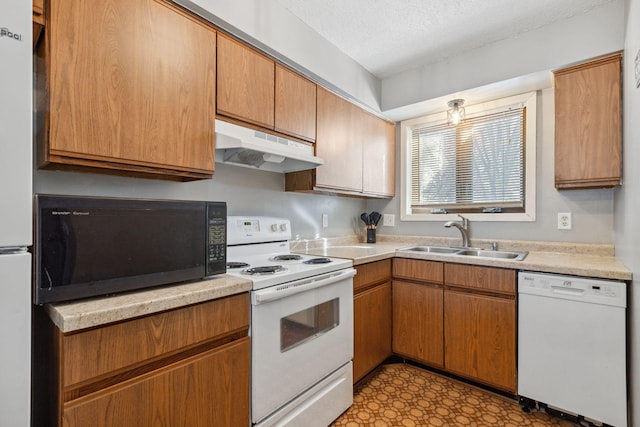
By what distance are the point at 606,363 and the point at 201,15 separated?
2633mm

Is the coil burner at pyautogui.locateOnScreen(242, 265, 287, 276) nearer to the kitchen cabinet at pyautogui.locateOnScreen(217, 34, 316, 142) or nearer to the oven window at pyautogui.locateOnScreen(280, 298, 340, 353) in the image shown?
the oven window at pyautogui.locateOnScreen(280, 298, 340, 353)

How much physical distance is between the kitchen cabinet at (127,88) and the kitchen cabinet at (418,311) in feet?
5.10

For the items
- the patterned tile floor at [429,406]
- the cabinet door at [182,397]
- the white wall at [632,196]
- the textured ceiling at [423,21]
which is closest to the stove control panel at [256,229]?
the cabinet door at [182,397]

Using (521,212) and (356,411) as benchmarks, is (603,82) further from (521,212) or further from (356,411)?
(356,411)

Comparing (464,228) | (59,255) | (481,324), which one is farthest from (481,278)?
(59,255)

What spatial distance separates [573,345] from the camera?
1623 mm

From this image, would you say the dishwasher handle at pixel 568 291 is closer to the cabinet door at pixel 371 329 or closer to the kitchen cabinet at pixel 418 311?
the kitchen cabinet at pixel 418 311

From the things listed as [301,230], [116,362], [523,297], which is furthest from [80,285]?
[523,297]

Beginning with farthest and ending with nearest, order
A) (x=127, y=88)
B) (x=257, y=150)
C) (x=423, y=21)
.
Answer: (x=423, y=21), (x=257, y=150), (x=127, y=88)

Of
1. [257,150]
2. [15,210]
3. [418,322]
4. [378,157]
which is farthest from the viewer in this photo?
[378,157]

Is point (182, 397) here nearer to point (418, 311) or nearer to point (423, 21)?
point (418, 311)

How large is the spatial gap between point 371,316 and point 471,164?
1.58 m

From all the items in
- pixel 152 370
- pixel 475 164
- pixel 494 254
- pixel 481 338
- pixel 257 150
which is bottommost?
pixel 481 338

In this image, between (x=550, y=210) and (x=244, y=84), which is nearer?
(x=244, y=84)
